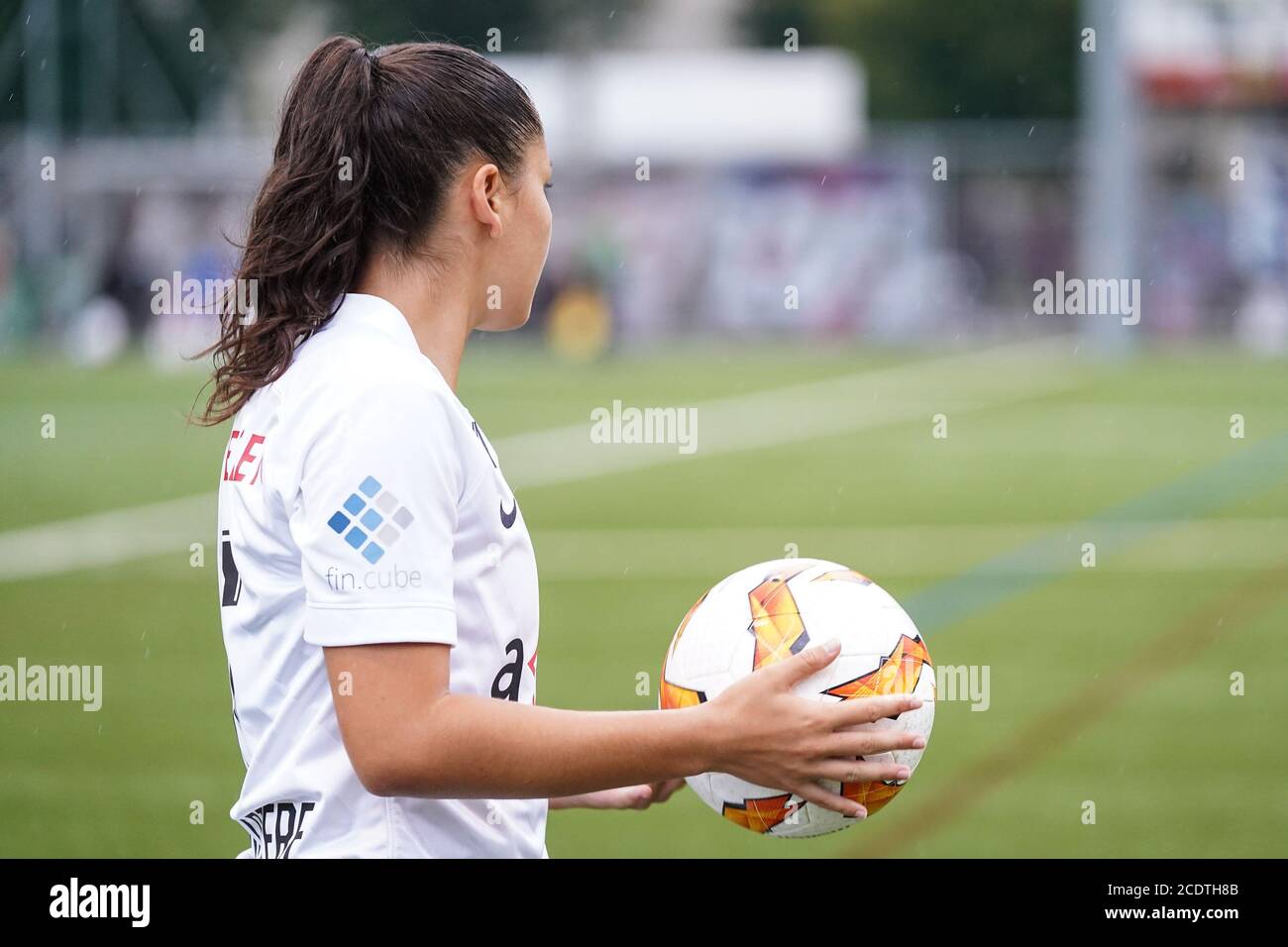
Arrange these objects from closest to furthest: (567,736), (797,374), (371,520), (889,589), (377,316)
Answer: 1. (371,520)
2. (567,736)
3. (377,316)
4. (889,589)
5. (797,374)

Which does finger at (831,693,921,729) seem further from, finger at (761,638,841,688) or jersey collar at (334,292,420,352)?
jersey collar at (334,292,420,352)

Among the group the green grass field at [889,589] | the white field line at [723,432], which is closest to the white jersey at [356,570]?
the green grass field at [889,589]

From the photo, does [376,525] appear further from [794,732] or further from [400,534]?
[794,732]

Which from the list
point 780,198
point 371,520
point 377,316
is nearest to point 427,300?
point 377,316

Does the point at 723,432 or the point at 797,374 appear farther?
the point at 797,374

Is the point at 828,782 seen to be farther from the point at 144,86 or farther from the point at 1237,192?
the point at 144,86

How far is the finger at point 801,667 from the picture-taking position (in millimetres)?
2330

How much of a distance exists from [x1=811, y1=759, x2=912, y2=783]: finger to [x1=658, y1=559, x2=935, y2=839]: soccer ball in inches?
3.7

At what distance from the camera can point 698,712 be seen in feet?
7.60

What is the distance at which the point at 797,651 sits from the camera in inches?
108

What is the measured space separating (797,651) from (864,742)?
37 cm

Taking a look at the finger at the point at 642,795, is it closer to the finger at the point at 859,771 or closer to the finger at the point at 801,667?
the finger at the point at 859,771
